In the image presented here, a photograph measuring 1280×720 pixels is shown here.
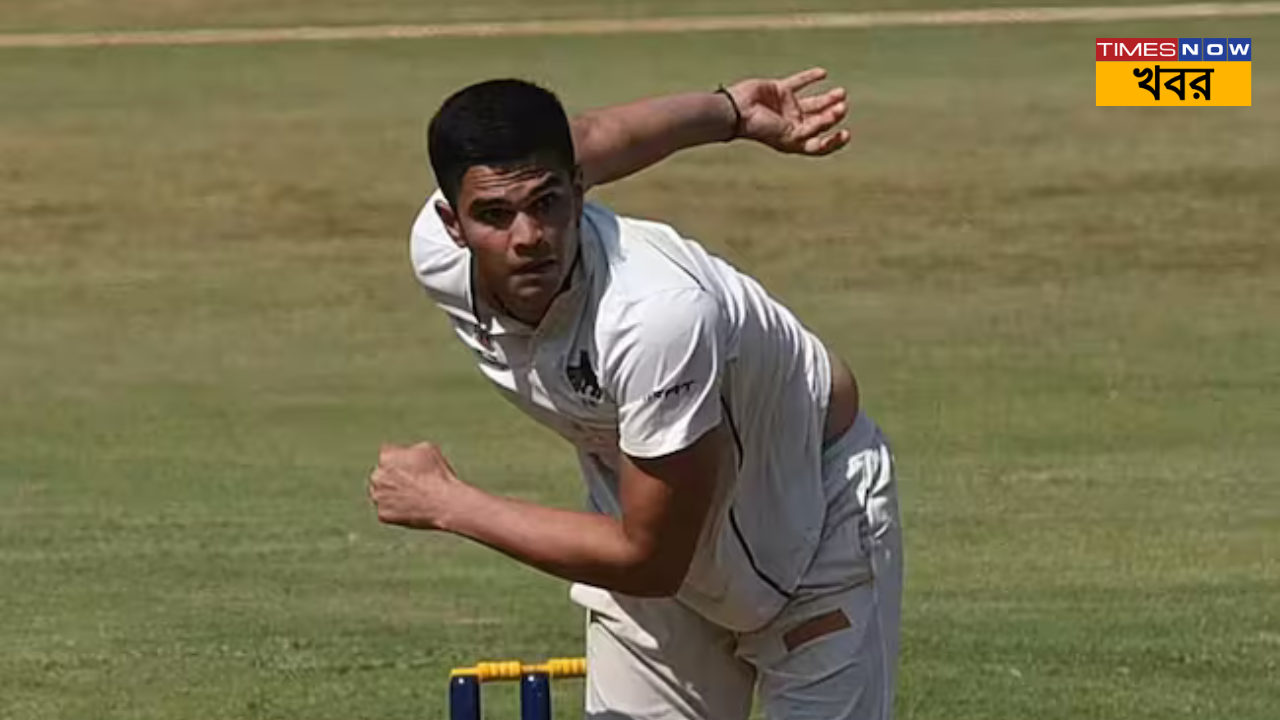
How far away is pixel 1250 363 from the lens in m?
13.3

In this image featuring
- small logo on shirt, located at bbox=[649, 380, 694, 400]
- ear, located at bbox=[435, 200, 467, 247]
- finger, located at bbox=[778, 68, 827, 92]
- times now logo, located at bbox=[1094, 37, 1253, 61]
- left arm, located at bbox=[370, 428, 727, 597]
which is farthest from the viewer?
times now logo, located at bbox=[1094, 37, 1253, 61]

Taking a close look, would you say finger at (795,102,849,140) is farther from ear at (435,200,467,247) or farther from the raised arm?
ear at (435,200,467,247)

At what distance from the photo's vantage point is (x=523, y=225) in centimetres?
446

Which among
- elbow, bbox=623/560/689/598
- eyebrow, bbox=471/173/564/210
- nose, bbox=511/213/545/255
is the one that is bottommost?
elbow, bbox=623/560/689/598

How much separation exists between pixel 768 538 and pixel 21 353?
31.4ft

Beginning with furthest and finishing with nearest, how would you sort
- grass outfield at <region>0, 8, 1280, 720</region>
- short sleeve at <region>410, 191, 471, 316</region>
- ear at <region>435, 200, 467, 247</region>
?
grass outfield at <region>0, 8, 1280, 720</region> → short sleeve at <region>410, 191, 471, 316</region> → ear at <region>435, 200, 467, 247</region>

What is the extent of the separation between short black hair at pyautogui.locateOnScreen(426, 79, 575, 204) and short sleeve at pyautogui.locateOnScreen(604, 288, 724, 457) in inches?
11.7

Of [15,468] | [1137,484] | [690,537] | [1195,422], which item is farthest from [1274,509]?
[690,537]

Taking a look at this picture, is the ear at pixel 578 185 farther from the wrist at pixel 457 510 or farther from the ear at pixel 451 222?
the wrist at pixel 457 510

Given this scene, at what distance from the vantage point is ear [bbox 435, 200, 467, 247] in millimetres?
4652

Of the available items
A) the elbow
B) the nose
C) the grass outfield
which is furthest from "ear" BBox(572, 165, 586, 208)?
the grass outfield

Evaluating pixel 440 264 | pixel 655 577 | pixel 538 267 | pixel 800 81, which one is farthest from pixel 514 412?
pixel 538 267

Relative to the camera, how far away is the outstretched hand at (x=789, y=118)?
18.4 feet

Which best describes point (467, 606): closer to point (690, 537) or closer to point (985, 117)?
point (690, 537)
